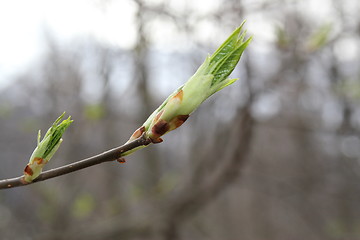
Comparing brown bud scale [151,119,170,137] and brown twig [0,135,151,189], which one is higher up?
brown bud scale [151,119,170,137]

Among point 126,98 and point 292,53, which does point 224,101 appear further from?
point 126,98

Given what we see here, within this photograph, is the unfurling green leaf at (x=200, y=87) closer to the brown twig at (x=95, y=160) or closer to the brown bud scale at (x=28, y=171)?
the brown twig at (x=95, y=160)

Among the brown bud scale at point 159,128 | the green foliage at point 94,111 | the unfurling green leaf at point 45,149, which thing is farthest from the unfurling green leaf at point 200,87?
the green foliage at point 94,111

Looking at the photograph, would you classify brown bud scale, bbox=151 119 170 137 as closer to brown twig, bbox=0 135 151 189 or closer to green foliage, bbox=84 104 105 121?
brown twig, bbox=0 135 151 189

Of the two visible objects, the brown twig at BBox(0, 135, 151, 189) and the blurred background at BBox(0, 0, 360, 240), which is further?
the blurred background at BBox(0, 0, 360, 240)

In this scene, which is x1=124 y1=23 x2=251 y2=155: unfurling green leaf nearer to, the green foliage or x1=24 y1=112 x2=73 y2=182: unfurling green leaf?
x1=24 y1=112 x2=73 y2=182: unfurling green leaf

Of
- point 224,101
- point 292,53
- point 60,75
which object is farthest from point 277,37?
point 60,75

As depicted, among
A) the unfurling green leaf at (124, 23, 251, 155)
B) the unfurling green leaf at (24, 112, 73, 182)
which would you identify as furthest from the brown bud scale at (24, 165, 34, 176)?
the unfurling green leaf at (124, 23, 251, 155)

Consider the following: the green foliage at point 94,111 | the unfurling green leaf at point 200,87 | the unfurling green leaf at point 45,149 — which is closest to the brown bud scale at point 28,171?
the unfurling green leaf at point 45,149

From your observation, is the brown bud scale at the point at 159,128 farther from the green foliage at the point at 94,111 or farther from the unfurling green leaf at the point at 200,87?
the green foliage at the point at 94,111

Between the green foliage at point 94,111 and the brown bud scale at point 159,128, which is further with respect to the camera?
the green foliage at point 94,111

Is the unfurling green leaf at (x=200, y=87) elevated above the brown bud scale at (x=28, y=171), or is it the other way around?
the unfurling green leaf at (x=200, y=87)
